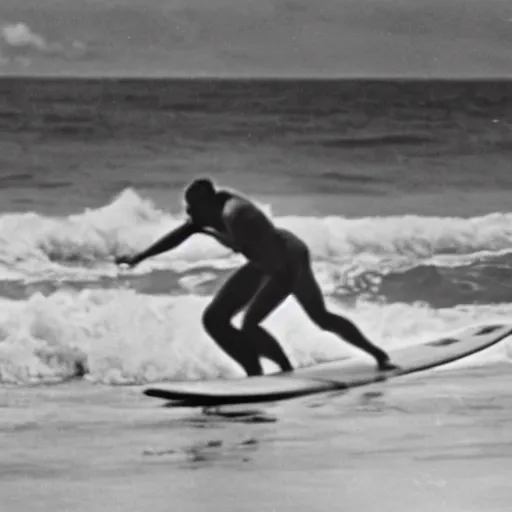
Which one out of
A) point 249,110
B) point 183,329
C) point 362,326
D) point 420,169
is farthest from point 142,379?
point 420,169

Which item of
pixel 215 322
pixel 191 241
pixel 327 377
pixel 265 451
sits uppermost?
pixel 191 241

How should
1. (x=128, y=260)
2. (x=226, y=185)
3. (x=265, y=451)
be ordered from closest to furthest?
(x=265, y=451), (x=128, y=260), (x=226, y=185)

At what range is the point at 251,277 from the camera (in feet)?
15.5

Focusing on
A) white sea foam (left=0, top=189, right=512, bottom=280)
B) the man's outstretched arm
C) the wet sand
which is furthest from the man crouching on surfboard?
the wet sand

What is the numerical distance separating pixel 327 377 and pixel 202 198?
80cm

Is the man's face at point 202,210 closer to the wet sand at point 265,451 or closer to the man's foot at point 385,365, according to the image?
the wet sand at point 265,451

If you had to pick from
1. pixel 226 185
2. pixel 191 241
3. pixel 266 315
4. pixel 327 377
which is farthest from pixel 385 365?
pixel 226 185

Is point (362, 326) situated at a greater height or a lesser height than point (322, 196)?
lesser

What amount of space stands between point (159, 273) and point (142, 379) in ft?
1.45

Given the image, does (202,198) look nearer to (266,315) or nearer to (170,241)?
(170,241)

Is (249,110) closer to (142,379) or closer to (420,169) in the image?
(420,169)
